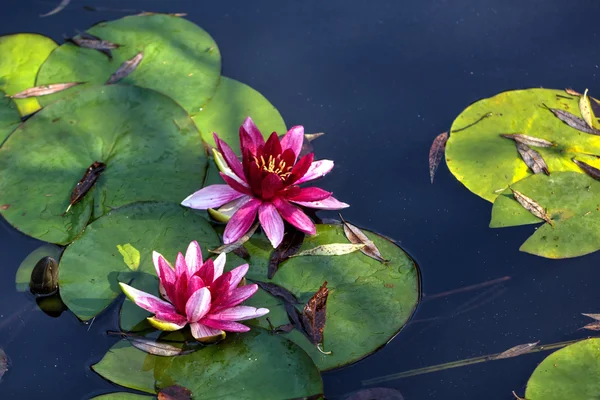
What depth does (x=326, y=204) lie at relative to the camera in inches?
134

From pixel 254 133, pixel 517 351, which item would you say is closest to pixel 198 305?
pixel 254 133

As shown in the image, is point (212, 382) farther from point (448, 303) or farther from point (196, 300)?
point (448, 303)

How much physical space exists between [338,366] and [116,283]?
1.21m

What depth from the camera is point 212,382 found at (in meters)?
2.76

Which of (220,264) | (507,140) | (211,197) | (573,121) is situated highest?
(573,121)

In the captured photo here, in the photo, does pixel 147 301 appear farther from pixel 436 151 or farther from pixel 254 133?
pixel 436 151

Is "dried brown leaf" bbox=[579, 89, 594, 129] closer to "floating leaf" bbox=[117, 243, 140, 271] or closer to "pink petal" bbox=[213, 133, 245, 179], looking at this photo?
"pink petal" bbox=[213, 133, 245, 179]

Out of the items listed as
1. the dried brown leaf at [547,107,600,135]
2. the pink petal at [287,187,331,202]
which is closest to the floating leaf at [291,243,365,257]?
the pink petal at [287,187,331,202]

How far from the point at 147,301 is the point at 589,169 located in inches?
107

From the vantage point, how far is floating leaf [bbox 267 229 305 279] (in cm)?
320

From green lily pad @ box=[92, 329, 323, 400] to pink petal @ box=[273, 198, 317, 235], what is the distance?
0.63 meters

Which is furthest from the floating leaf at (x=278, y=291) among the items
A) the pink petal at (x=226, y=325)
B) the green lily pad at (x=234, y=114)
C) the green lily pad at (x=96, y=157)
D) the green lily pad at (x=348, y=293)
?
the green lily pad at (x=234, y=114)

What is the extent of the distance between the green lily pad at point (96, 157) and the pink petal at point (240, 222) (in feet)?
1.27

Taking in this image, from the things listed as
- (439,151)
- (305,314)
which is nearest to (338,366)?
(305,314)
